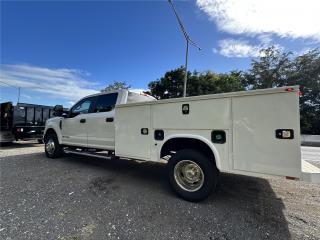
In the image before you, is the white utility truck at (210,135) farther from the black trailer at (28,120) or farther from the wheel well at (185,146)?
the black trailer at (28,120)

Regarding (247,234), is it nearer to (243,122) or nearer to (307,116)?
(243,122)

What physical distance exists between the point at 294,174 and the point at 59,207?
3598 mm

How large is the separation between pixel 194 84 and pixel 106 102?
63.1ft

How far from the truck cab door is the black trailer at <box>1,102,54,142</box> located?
568cm

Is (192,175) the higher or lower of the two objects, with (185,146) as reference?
lower

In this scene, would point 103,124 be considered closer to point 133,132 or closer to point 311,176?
point 133,132

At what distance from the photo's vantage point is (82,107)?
652cm

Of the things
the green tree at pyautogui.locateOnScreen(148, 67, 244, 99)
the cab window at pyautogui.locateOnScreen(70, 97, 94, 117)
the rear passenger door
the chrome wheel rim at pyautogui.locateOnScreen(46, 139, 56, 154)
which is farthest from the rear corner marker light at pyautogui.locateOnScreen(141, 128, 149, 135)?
the green tree at pyautogui.locateOnScreen(148, 67, 244, 99)

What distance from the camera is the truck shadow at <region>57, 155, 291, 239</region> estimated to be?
2900mm

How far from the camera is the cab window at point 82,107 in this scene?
6.27m

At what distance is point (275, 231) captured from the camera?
283 centimetres

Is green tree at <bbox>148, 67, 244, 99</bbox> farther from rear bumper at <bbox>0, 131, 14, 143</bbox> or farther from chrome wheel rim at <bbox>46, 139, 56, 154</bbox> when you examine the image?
chrome wheel rim at <bbox>46, 139, 56, 154</bbox>

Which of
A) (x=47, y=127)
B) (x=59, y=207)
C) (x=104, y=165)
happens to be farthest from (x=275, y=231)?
(x=47, y=127)

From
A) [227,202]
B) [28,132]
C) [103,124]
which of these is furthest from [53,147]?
[227,202]
